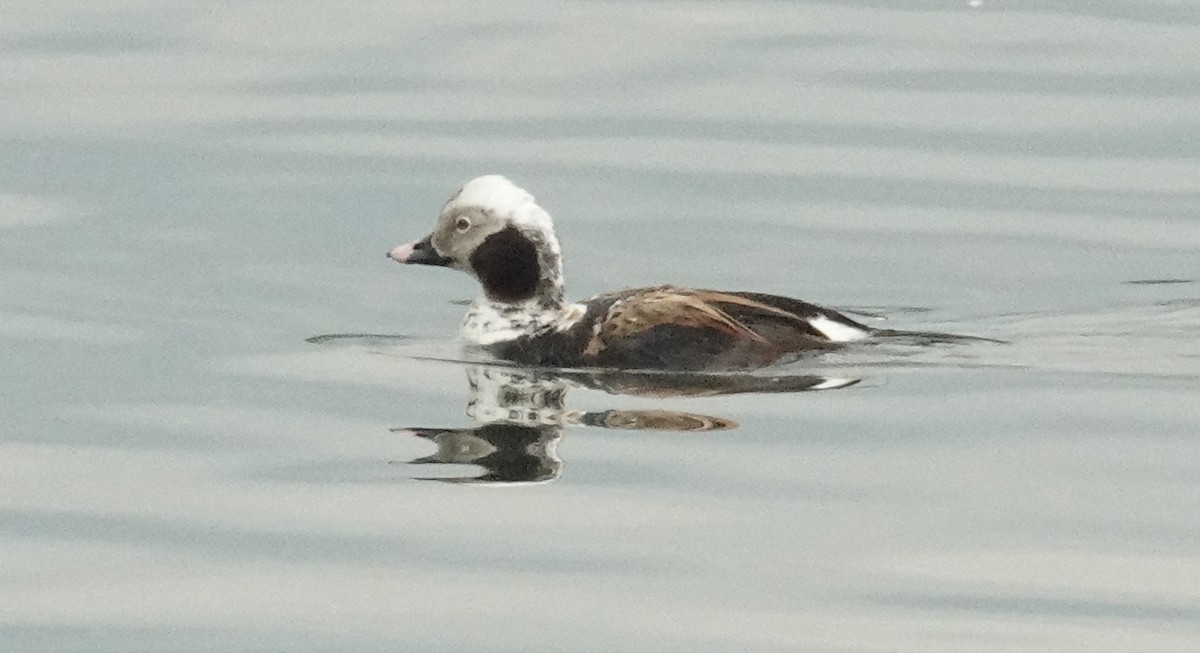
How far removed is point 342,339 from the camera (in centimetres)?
1236

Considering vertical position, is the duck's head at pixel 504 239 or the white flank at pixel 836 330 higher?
the duck's head at pixel 504 239

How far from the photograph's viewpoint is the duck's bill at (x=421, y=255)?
12172 millimetres

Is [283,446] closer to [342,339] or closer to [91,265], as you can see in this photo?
[342,339]

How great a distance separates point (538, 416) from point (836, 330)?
1703mm

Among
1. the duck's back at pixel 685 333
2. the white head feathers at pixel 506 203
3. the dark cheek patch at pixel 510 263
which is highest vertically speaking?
the white head feathers at pixel 506 203

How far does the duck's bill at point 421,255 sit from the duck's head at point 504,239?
0.24 ft

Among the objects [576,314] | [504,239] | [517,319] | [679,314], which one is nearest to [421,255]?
[504,239]

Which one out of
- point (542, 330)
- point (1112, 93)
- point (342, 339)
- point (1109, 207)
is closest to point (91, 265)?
point (342, 339)

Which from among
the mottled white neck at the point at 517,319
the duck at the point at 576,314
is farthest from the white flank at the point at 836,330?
the mottled white neck at the point at 517,319

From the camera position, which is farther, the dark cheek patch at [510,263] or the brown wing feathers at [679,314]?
the dark cheek patch at [510,263]

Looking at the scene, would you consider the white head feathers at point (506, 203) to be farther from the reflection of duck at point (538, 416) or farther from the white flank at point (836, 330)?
the white flank at point (836, 330)

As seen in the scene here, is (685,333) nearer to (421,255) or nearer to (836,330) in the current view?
(836,330)

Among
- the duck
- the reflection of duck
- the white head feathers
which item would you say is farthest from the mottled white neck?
the white head feathers

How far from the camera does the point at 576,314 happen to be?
1191 cm
